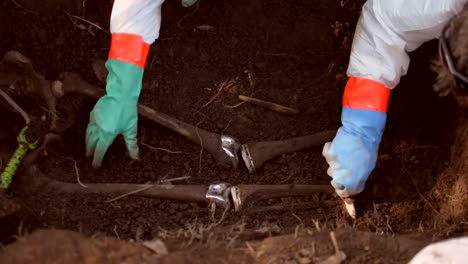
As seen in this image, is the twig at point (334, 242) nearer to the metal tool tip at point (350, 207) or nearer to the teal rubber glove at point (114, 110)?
the metal tool tip at point (350, 207)

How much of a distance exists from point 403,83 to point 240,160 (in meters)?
0.82

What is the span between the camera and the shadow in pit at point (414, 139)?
8.40 ft

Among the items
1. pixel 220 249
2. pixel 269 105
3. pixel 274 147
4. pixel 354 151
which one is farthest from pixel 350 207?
pixel 220 249

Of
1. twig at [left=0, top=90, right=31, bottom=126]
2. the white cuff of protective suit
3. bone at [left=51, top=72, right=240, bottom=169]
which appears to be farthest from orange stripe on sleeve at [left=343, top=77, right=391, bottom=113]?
twig at [left=0, top=90, right=31, bottom=126]

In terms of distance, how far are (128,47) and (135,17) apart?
121 millimetres

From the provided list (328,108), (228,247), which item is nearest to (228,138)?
(328,108)

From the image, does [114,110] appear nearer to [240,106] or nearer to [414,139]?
[240,106]

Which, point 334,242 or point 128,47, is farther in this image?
point 128,47

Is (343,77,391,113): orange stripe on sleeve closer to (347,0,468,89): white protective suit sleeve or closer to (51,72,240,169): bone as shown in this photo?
(347,0,468,89): white protective suit sleeve

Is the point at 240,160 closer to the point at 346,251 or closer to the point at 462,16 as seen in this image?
the point at 346,251

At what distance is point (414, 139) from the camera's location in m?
2.63

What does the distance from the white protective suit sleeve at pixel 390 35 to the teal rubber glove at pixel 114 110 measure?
898 millimetres

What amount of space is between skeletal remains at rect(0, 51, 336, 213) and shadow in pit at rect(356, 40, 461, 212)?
25 cm

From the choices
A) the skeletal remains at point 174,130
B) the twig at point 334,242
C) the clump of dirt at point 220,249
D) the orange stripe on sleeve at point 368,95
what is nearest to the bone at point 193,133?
the skeletal remains at point 174,130
